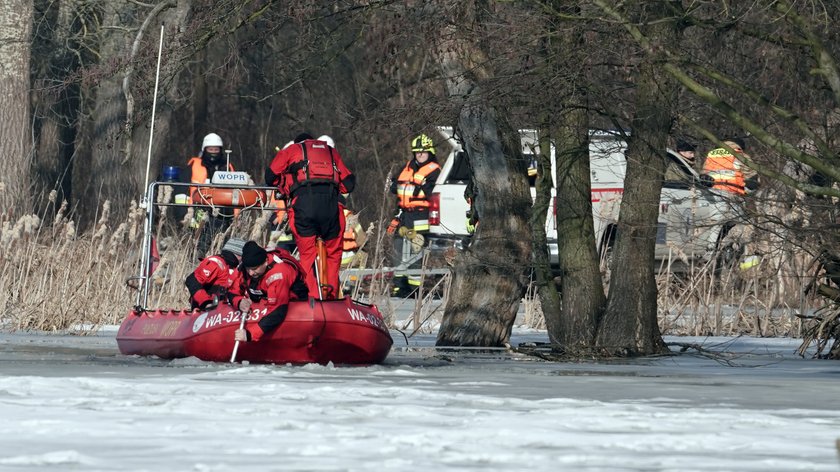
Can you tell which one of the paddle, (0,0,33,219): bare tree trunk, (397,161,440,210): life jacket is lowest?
the paddle

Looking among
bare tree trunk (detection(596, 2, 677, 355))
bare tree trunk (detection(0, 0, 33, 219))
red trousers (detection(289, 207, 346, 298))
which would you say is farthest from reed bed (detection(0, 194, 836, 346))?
bare tree trunk (detection(0, 0, 33, 219))

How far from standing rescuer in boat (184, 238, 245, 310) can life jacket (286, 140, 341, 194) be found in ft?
2.69

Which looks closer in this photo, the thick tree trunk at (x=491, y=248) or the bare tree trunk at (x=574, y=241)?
the bare tree trunk at (x=574, y=241)

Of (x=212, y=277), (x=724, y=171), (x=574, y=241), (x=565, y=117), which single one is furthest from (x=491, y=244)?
(x=212, y=277)

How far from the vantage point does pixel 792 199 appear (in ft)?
40.4

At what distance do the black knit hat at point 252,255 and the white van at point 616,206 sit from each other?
6.69 ft

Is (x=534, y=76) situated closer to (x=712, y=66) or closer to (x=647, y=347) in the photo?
(x=712, y=66)

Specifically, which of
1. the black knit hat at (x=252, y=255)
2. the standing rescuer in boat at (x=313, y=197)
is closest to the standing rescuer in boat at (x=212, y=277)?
the standing rescuer in boat at (x=313, y=197)

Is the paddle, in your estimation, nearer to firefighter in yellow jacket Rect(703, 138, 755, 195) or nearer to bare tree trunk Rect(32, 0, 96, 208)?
firefighter in yellow jacket Rect(703, 138, 755, 195)

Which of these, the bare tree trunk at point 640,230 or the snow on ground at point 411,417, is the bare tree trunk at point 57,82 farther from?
the snow on ground at point 411,417

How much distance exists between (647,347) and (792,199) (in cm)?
198

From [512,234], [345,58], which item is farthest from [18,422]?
[345,58]

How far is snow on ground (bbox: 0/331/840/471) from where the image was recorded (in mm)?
6707

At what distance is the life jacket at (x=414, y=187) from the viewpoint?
23.7 m
